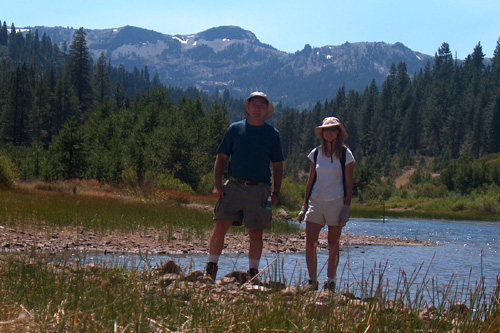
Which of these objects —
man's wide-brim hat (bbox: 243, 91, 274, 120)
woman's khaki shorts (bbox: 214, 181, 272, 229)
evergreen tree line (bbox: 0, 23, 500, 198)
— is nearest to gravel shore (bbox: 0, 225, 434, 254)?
woman's khaki shorts (bbox: 214, 181, 272, 229)

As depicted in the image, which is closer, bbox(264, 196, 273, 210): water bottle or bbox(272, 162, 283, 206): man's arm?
bbox(264, 196, 273, 210): water bottle

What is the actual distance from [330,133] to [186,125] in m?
59.2

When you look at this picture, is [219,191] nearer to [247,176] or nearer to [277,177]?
[247,176]

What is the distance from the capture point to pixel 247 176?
26.2 ft

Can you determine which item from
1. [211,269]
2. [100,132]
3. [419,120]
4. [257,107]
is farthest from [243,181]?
[419,120]

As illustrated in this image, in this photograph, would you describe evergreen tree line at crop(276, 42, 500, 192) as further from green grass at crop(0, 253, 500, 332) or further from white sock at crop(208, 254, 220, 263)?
green grass at crop(0, 253, 500, 332)

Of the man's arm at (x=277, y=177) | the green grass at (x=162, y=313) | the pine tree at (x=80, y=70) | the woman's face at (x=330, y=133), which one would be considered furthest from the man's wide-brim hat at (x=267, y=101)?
the pine tree at (x=80, y=70)

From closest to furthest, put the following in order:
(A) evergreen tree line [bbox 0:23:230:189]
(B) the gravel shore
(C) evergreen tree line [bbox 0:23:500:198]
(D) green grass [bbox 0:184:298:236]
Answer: (B) the gravel shore → (D) green grass [bbox 0:184:298:236] → (A) evergreen tree line [bbox 0:23:230:189] → (C) evergreen tree line [bbox 0:23:500:198]

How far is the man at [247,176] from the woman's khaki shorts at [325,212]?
1.55 ft

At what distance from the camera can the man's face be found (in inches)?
314

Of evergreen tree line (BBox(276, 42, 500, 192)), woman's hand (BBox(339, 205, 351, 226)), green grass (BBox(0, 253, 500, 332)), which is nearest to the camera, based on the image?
green grass (BBox(0, 253, 500, 332))

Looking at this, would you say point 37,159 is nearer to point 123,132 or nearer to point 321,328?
point 123,132

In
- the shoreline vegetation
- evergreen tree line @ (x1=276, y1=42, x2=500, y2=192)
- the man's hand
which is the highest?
evergreen tree line @ (x1=276, y1=42, x2=500, y2=192)

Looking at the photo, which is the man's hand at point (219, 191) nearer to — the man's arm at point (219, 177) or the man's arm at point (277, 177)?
the man's arm at point (219, 177)
